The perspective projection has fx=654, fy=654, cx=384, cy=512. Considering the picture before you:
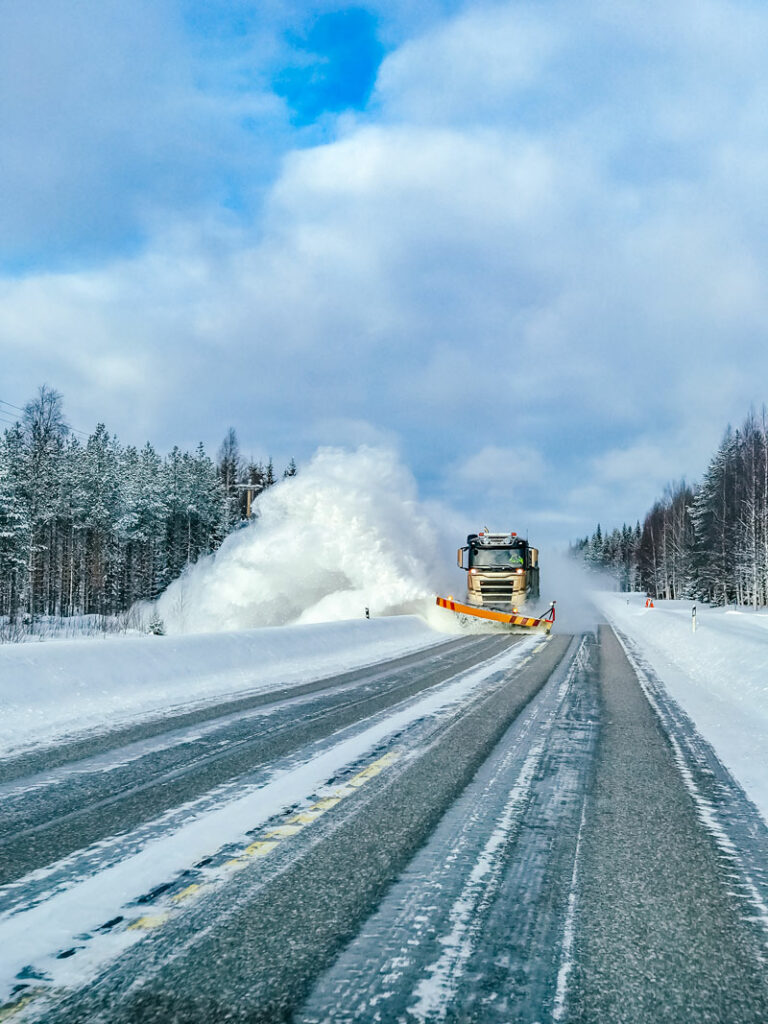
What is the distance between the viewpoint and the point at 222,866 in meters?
3.43

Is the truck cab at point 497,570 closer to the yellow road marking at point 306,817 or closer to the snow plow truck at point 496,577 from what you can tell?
the snow plow truck at point 496,577

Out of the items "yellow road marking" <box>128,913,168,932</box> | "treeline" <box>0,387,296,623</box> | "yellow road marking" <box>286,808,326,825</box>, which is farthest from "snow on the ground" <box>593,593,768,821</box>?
"treeline" <box>0,387,296,623</box>

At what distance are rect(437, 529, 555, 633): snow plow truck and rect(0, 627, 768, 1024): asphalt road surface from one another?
687 inches

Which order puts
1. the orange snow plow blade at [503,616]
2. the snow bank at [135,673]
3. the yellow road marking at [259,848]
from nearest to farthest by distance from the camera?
the yellow road marking at [259,848] < the snow bank at [135,673] < the orange snow plow blade at [503,616]

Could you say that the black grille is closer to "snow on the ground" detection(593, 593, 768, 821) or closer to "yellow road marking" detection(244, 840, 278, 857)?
"snow on the ground" detection(593, 593, 768, 821)

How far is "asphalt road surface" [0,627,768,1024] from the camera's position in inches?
91.8

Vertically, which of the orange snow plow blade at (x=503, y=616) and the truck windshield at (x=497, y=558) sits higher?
the truck windshield at (x=497, y=558)

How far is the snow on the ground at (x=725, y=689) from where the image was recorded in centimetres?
604

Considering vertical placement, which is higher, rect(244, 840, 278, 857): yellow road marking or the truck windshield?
the truck windshield

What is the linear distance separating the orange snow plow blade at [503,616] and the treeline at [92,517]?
26.1m

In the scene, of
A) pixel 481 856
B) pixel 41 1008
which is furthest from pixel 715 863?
pixel 41 1008

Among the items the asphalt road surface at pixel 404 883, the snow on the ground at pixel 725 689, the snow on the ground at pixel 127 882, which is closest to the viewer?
the asphalt road surface at pixel 404 883

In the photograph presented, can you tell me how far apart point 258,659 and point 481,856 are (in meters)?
10.0

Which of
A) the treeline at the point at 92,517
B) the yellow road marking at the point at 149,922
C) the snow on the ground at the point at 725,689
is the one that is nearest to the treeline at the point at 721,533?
the snow on the ground at the point at 725,689
